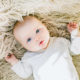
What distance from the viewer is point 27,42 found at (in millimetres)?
998

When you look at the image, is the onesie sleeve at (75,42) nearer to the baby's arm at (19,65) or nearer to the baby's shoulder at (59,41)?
the baby's shoulder at (59,41)

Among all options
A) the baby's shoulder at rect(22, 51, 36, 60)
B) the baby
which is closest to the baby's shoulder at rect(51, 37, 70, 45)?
the baby

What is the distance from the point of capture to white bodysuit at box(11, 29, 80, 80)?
103cm

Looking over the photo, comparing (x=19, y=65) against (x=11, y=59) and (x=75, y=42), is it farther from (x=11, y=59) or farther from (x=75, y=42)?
(x=75, y=42)

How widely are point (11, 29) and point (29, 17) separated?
0.31 ft

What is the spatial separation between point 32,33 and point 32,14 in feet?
0.27

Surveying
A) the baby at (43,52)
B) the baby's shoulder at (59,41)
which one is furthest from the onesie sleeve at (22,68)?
the baby's shoulder at (59,41)

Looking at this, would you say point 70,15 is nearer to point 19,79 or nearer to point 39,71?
point 39,71

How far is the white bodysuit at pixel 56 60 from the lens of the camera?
1.03 meters

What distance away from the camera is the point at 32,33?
982 mm

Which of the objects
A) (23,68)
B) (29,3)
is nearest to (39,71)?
(23,68)

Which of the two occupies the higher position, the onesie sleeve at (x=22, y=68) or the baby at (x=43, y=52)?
the baby at (x=43, y=52)

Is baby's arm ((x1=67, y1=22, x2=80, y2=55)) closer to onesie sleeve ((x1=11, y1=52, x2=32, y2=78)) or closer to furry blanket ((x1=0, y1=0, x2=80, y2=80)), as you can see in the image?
furry blanket ((x1=0, y1=0, x2=80, y2=80))

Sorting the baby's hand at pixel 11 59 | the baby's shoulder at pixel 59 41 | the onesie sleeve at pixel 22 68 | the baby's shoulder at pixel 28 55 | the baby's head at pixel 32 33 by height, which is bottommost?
the onesie sleeve at pixel 22 68
